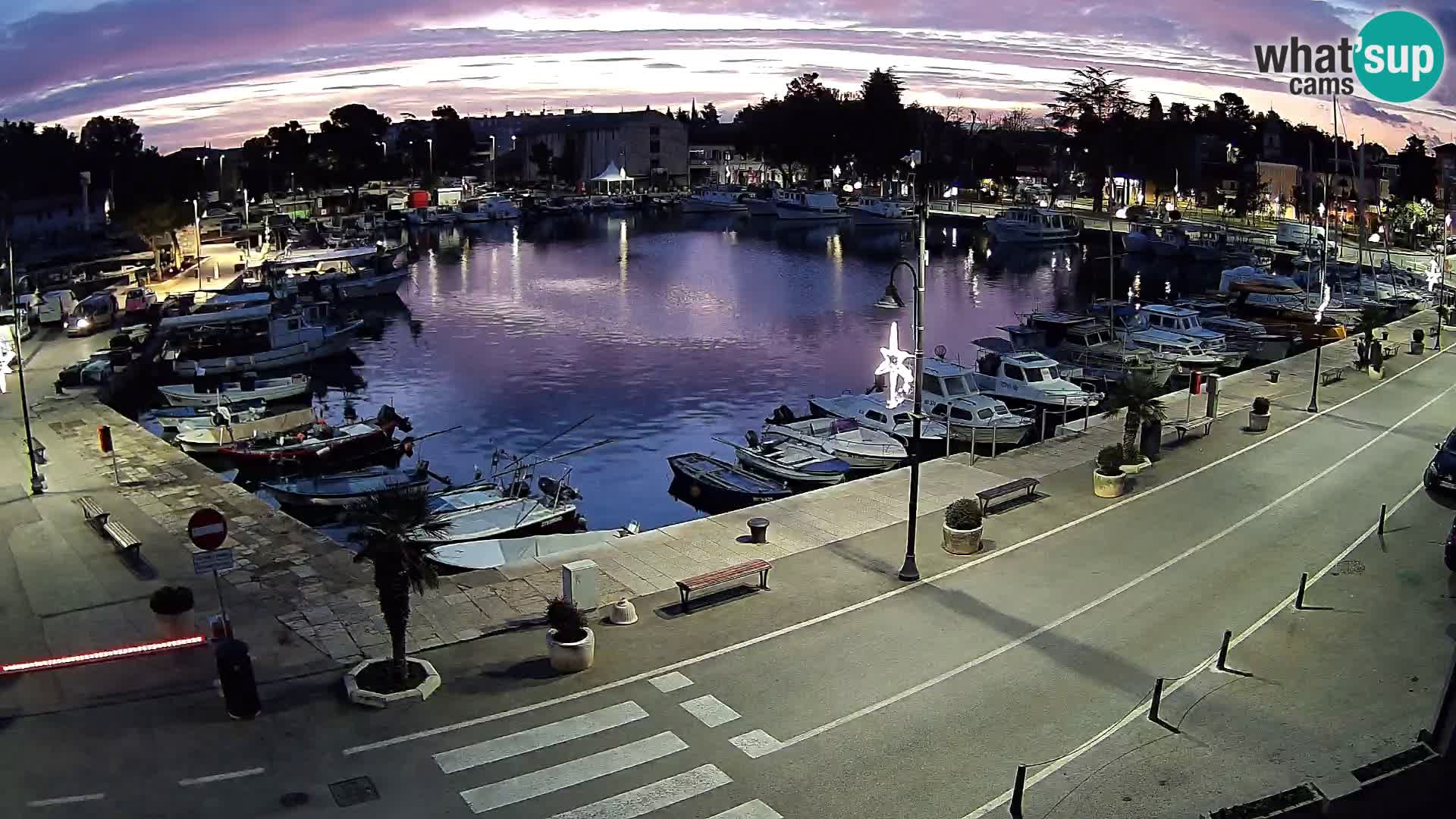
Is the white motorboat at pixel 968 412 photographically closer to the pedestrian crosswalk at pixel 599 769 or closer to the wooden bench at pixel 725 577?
the wooden bench at pixel 725 577

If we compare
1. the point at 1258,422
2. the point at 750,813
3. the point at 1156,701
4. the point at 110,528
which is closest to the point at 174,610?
the point at 110,528

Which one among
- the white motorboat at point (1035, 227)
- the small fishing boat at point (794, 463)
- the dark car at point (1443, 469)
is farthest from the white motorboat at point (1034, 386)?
the white motorboat at point (1035, 227)

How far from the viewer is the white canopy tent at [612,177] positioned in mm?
170875

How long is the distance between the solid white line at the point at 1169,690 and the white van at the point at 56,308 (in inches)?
2241

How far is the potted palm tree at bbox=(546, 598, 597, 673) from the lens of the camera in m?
16.8

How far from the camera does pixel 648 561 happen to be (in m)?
22.0

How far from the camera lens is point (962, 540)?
2214cm

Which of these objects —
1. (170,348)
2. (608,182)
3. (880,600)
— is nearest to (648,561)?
(880,600)

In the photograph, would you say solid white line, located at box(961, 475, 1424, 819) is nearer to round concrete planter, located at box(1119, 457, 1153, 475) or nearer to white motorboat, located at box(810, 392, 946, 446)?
round concrete planter, located at box(1119, 457, 1153, 475)

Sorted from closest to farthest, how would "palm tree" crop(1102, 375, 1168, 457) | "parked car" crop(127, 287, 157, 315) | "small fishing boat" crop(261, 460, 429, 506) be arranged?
"palm tree" crop(1102, 375, 1168, 457), "small fishing boat" crop(261, 460, 429, 506), "parked car" crop(127, 287, 157, 315)

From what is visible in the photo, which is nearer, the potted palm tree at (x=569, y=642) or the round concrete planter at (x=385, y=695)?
the round concrete planter at (x=385, y=695)

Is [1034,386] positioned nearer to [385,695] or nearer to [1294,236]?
[385,695]

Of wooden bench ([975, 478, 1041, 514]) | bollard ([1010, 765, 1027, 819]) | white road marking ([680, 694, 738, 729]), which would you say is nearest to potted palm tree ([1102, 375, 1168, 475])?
wooden bench ([975, 478, 1041, 514])

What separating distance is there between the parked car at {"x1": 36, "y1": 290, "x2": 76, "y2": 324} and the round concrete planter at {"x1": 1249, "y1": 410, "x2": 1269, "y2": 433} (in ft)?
176
